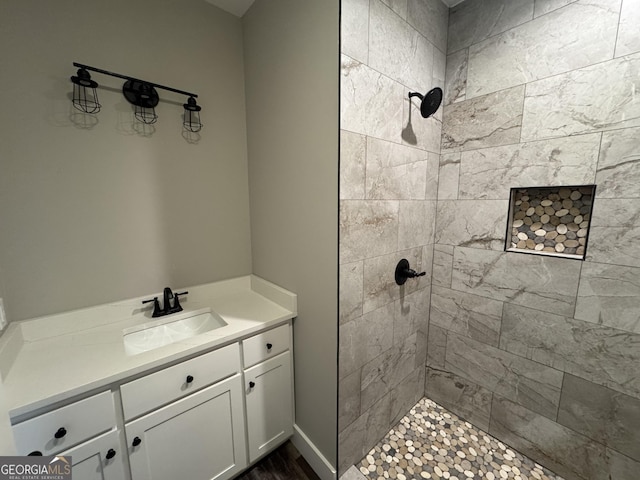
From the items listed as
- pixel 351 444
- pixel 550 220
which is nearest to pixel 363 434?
pixel 351 444

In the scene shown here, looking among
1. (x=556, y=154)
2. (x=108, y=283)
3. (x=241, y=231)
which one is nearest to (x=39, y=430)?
(x=108, y=283)

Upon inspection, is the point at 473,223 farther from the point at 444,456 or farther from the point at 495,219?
the point at 444,456

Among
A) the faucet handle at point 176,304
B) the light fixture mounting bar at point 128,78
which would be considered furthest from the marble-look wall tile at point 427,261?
the light fixture mounting bar at point 128,78

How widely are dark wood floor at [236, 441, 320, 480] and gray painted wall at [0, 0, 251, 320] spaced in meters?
1.18

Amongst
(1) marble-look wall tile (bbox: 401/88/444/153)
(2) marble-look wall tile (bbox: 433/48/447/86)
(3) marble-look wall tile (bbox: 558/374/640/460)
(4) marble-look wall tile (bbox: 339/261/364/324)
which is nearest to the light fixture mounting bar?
(1) marble-look wall tile (bbox: 401/88/444/153)

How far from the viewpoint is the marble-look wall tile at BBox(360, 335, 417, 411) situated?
1.44 m

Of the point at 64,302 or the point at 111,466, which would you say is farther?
the point at 64,302

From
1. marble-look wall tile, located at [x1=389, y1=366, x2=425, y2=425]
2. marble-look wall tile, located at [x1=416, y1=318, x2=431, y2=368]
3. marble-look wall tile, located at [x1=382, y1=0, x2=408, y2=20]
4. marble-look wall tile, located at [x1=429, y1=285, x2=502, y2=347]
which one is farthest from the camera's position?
marble-look wall tile, located at [x1=416, y1=318, x2=431, y2=368]

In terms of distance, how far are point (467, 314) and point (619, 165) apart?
1.07m

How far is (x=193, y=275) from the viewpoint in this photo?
169cm

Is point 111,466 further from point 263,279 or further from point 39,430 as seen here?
point 263,279

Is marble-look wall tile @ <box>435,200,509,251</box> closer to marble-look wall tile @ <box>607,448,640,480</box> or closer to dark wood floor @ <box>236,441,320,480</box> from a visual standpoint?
marble-look wall tile @ <box>607,448,640,480</box>

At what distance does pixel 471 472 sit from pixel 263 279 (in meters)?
1.69

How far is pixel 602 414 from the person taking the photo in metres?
1.25
